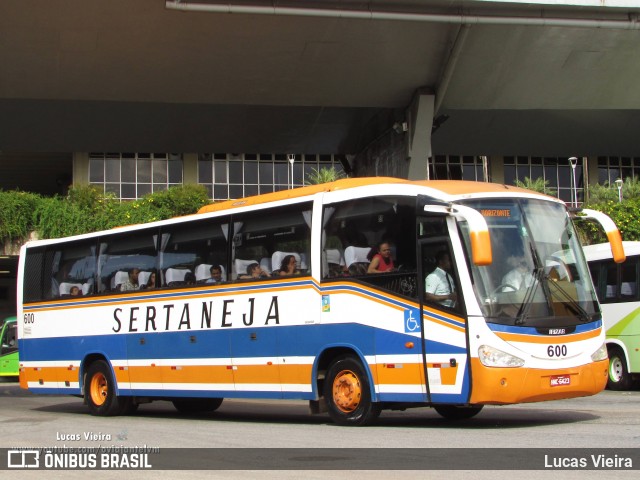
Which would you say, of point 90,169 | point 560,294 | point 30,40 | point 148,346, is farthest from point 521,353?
point 90,169

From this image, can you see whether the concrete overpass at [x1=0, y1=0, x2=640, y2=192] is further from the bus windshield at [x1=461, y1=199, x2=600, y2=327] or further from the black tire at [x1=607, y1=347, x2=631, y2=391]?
the bus windshield at [x1=461, y1=199, x2=600, y2=327]

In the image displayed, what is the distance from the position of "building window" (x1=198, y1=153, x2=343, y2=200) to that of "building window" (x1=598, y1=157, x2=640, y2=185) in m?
12.4

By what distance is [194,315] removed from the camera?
49.9ft

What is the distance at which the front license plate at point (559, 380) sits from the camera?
11438 mm

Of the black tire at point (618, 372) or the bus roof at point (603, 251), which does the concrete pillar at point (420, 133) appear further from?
the black tire at point (618, 372)

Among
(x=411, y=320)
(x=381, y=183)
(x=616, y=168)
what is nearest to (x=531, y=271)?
(x=411, y=320)

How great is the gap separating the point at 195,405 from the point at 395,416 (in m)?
4.26

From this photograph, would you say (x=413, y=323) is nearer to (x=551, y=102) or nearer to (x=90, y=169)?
(x=551, y=102)

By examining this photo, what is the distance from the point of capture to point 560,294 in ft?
38.8

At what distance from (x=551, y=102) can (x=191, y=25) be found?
37.2 feet

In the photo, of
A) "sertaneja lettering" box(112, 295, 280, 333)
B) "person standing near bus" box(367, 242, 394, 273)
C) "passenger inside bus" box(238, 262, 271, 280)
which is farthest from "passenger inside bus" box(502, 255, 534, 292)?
"passenger inside bus" box(238, 262, 271, 280)

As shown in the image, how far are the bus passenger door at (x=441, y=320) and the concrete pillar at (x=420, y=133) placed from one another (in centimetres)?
1612

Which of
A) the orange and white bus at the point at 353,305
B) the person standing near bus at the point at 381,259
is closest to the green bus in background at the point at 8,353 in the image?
the orange and white bus at the point at 353,305

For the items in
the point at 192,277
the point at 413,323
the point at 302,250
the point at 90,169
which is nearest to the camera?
the point at 413,323
